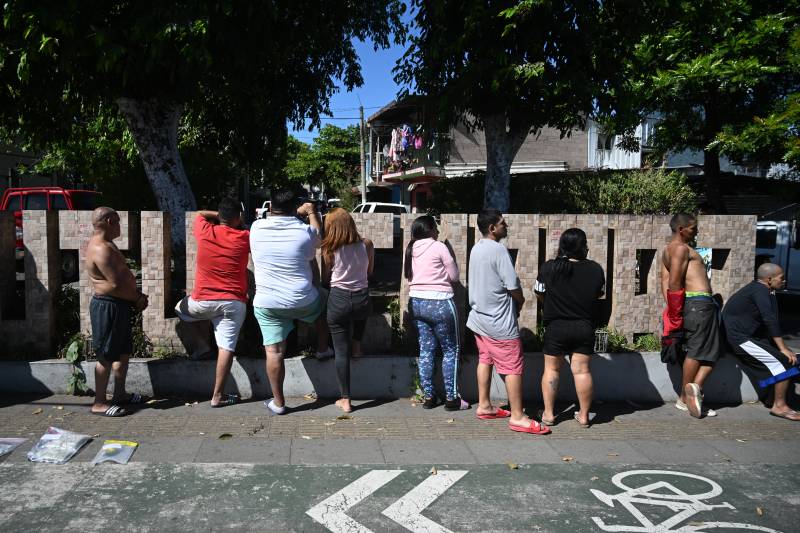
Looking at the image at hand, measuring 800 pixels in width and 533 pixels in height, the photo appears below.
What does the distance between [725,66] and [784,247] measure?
415 centimetres

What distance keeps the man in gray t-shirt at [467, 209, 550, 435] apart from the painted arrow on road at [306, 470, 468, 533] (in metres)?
1.08

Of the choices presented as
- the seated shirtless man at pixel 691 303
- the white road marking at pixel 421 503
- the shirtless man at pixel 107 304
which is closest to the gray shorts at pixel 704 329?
the seated shirtless man at pixel 691 303

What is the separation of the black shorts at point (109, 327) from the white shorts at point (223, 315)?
22.3 inches

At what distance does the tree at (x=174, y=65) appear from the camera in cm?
656

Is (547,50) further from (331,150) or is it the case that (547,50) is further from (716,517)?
(331,150)

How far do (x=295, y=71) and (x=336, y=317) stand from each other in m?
7.98

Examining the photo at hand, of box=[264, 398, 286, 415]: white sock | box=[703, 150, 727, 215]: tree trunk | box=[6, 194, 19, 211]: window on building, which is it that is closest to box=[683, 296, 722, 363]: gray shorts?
box=[264, 398, 286, 415]: white sock

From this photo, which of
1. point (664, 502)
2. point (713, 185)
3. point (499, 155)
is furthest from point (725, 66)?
point (664, 502)

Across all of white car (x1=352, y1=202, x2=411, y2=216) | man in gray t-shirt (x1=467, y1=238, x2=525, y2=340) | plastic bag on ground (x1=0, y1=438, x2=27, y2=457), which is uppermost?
white car (x1=352, y1=202, x2=411, y2=216)

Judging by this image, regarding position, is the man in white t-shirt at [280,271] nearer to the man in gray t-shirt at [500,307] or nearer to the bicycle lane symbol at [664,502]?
the man in gray t-shirt at [500,307]

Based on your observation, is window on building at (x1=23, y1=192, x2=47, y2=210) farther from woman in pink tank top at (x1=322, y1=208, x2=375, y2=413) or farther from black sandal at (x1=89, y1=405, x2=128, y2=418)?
woman in pink tank top at (x1=322, y1=208, x2=375, y2=413)

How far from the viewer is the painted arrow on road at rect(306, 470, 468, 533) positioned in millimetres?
3609

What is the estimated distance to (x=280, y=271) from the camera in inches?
210

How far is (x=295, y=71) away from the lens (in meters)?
12.2
